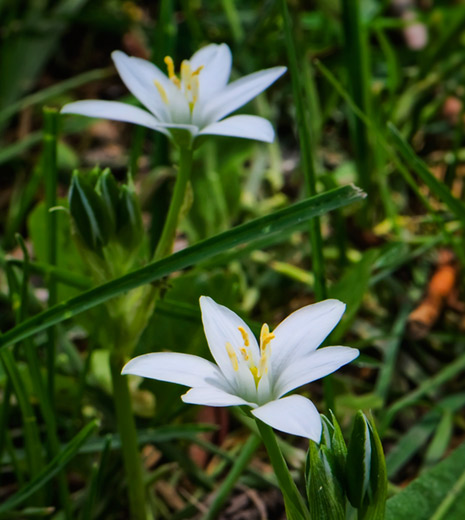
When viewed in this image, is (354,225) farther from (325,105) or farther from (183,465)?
(183,465)

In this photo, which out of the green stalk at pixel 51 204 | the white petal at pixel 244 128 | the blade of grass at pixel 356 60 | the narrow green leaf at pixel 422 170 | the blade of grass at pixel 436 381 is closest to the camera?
the white petal at pixel 244 128

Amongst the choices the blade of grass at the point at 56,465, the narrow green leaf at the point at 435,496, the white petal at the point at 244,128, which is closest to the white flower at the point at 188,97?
the white petal at the point at 244,128

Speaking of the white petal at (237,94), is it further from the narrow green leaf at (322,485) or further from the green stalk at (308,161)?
the narrow green leaf at (322,485)

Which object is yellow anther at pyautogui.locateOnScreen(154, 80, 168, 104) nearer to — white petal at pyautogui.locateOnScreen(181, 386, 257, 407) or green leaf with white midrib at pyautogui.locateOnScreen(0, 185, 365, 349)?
green leaf with white midrib at pyautogui.locateOnScreen(0, 185, 365, 349)

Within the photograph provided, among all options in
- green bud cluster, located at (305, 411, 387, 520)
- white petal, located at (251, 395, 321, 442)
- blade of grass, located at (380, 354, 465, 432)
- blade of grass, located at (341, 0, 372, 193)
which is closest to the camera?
white petal, located at (251, 395, 321, 442)

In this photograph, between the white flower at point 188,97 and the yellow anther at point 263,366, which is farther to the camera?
the white flower at point 188,97

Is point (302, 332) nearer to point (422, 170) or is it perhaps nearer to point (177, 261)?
point (177, 261)

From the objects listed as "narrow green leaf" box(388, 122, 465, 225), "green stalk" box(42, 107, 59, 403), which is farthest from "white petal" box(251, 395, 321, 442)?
"narrow green leaf" box(388, 122, 465, 225)
